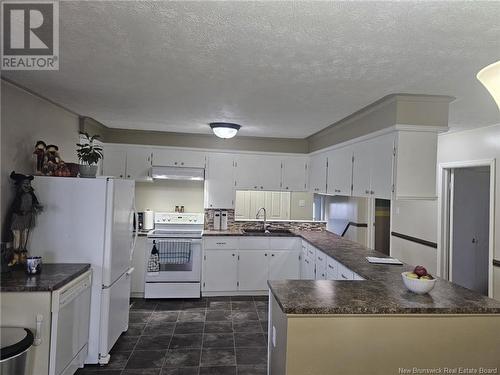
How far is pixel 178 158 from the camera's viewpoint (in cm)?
484

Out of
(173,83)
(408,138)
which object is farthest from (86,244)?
(408,138)

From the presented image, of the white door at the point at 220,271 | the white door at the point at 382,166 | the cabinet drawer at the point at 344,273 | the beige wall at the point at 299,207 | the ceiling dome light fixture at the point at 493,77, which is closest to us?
the ceiling dome light fixture at the point at 493,77

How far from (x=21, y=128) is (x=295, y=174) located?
3563 millimetres

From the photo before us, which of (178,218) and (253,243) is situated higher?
(178,218)

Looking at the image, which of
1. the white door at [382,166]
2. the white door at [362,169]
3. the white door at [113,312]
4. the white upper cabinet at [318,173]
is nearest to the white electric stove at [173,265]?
the white door at [113,312]

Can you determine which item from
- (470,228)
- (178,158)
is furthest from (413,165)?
(178,158)

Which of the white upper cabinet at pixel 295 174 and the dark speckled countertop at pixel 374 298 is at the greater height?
the white upper cabinet at pixel 295 174

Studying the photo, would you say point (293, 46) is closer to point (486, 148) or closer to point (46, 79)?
point (46, 79)

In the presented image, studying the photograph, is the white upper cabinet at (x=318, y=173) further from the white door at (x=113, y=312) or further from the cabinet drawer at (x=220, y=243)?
the white door at (x=113, y=312)

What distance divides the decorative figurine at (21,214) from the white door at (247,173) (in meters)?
2.84

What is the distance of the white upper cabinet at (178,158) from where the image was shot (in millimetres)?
4801

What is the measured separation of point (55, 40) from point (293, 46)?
1.31 metres

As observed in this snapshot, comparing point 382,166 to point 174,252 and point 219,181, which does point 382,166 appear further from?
point 174,252

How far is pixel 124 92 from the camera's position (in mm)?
2760
